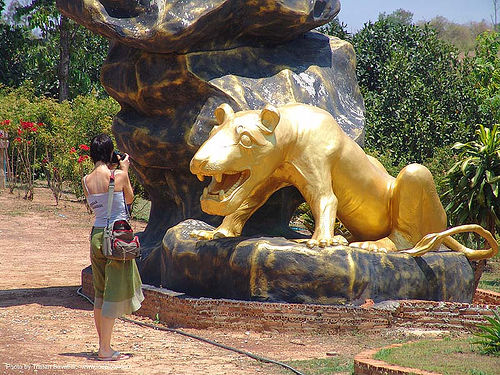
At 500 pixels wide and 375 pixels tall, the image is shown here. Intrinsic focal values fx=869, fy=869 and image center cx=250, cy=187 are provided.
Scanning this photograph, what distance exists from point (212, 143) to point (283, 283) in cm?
141

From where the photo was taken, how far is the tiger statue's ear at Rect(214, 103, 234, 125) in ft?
26.7

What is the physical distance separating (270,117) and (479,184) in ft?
17.7

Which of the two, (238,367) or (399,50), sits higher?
(399,50)

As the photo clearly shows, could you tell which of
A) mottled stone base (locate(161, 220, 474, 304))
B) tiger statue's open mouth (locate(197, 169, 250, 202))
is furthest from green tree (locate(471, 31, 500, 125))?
tiger statue's open mouth (locate(197, 169, 250, 202))

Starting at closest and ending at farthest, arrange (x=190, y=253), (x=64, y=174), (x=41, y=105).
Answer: (x=190, y=253) < (x=64, y=174) < (x=41, y=105)

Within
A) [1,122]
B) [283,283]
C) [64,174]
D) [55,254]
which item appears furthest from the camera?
[1,122]

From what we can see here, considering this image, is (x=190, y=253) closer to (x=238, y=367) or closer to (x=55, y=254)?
(x=238, y=367)

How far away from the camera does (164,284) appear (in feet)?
28.7

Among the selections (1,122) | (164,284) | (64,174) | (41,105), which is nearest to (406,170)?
(164,284)

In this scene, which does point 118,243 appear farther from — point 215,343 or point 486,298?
point 486,298

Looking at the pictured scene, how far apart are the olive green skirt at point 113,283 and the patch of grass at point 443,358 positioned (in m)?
1.84

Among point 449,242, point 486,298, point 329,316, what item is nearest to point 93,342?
point 329,316

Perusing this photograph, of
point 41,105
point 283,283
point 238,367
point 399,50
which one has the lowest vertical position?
point 238,367

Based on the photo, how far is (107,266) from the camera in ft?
20.6
